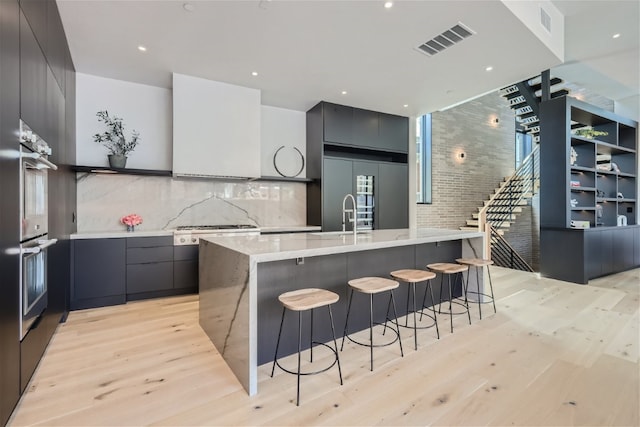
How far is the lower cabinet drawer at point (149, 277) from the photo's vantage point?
3.46 m

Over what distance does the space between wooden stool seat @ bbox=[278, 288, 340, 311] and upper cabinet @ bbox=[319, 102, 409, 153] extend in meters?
3.19

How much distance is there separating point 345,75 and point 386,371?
10.8 ft

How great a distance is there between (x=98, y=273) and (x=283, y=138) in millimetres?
3151

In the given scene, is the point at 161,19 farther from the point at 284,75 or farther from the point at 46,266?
the point at 46,266

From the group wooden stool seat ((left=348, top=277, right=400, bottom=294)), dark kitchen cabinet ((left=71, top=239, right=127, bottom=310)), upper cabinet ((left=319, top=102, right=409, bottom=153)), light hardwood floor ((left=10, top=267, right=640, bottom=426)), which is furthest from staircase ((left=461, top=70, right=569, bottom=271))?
dark kitchen cabinet ((left=71, top=239, right=127, bottom=310))

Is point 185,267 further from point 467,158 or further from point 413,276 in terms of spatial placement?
point 467,158

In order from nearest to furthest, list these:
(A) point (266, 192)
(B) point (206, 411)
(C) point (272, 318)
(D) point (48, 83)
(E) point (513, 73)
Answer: (B) point (206, 411) < (C) point (272, 318) < (D) point (48, 83) < (E) point (513, 73) < (A) point (266, 192)

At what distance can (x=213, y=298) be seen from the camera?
2422 mm

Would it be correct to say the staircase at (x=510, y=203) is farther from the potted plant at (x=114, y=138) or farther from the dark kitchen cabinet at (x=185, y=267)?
the potted plant at (x=114, y=138)

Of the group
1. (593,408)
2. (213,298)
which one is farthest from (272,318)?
(593,408)

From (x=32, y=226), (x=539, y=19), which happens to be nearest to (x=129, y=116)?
(x=32, y=226)

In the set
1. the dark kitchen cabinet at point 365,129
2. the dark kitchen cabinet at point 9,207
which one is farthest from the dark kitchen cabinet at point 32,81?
the dark kitchen cabinet at point 365,129

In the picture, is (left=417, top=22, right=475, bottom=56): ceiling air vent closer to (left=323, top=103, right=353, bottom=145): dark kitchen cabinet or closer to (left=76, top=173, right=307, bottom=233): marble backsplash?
(left=323, top=103, right=353, bottom=145): dark kitchen cabinet

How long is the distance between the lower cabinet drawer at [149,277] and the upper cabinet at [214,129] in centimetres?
118
